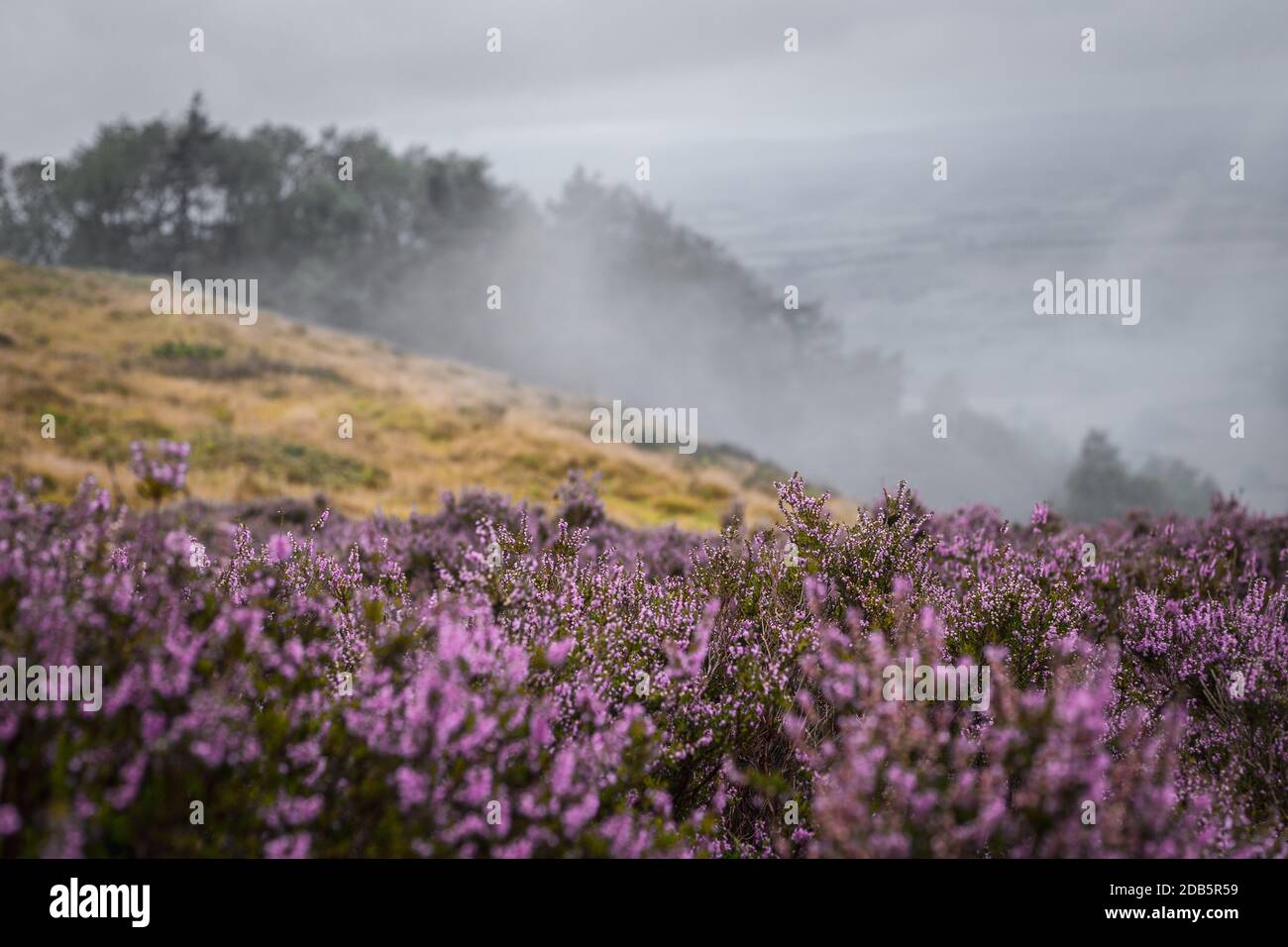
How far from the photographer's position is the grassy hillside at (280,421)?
16.7 metres

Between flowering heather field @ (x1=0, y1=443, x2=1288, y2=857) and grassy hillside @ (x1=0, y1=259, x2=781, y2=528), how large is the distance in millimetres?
8489

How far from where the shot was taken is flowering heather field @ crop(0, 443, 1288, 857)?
6.63 feet

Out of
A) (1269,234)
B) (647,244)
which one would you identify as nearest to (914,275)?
(1269,234)

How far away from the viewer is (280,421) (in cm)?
2050

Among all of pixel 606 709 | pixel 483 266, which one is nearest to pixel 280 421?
pixel 606 709

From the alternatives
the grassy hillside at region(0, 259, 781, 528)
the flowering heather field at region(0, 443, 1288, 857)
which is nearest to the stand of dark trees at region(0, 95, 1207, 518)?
the grassy hillside at region(0, 259, 781, 528)

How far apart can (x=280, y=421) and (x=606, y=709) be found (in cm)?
1971

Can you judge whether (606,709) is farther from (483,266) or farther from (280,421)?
(483,266)

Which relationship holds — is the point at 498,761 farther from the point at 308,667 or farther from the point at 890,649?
the point at 890,649

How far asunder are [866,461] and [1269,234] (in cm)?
14685

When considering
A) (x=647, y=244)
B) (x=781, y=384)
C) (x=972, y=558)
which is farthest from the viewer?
(x=781, y=384)

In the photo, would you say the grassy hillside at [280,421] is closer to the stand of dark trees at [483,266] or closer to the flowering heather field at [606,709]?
the flowering heather field at [606,709]
